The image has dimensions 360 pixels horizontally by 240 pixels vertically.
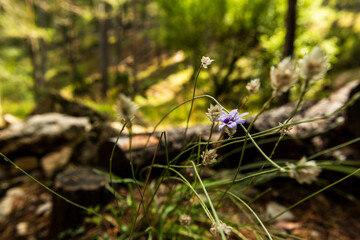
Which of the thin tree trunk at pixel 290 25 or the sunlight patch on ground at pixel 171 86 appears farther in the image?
the sunlight patch on ground at pixel 171 86

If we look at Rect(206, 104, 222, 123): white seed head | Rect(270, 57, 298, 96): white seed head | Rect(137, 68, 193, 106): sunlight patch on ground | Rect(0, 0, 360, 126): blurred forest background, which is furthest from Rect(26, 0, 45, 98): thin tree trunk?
Rect(270, 57, 298, 96): white seed head

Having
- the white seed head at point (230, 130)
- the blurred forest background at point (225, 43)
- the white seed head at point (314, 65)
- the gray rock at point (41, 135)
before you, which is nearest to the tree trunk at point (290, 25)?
the blurred forest background at point (225, 43)

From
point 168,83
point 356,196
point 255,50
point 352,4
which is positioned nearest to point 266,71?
point 255,50

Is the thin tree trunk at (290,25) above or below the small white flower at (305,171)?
above

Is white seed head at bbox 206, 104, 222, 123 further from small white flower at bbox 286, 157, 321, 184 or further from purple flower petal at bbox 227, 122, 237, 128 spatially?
small white flower at bbox 286, 157, 321, 184

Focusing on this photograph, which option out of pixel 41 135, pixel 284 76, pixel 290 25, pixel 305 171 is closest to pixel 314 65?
pixel 284 76

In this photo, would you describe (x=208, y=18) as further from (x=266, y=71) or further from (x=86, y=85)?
(x=86, y=85)

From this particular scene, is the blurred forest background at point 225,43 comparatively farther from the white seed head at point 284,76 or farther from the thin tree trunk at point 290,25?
the white seed head at point 284,76

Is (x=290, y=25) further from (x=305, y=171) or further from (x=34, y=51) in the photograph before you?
(x=34, y=51)
